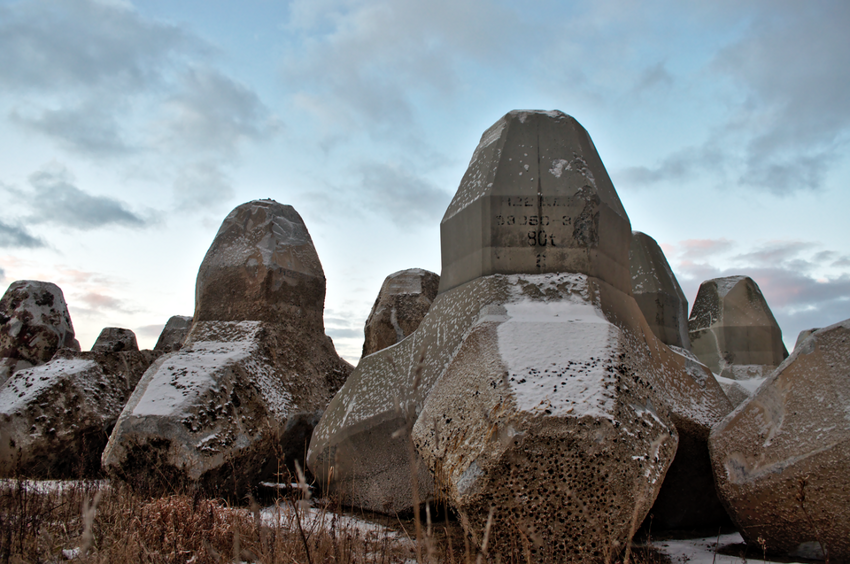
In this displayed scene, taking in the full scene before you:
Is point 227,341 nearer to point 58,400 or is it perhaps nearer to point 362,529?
point 58,400

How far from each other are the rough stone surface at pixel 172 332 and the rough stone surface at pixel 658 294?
903 centimetres

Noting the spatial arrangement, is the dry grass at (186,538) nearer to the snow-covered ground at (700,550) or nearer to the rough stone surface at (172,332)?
the snow-covered ground at (700,550)

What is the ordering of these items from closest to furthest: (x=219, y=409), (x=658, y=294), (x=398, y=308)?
1. (x=219, y=409)
2. (x=658, y=294)
3. (x=398, y=308)

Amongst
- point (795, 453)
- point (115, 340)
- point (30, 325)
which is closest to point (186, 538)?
point (795, 453)

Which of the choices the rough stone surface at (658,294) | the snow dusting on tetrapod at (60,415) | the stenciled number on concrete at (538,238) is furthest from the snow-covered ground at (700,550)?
the snow dusting on tetrapod at (60,415)

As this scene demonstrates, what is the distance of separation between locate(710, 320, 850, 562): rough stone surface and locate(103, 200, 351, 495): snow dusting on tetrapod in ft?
7.84

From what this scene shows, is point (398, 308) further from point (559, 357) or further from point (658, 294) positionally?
point (559, 357)

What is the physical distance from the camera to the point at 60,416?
488 centimetres

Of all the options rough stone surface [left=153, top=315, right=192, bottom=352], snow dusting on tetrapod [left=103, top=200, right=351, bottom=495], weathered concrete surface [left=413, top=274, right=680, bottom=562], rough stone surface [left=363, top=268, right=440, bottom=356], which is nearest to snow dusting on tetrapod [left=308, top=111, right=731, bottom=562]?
weathered concrete surface [left=413, top=274, right=680, bottom=562]

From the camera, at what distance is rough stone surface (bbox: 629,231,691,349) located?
6973mm

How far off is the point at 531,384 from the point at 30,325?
711 cm

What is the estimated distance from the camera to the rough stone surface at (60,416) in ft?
15.4

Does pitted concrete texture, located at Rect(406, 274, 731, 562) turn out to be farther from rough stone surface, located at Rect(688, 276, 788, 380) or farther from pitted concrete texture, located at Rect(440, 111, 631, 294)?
rough stone surface, located at Rect(688, 276, 788, 380)

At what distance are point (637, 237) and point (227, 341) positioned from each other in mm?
5399
